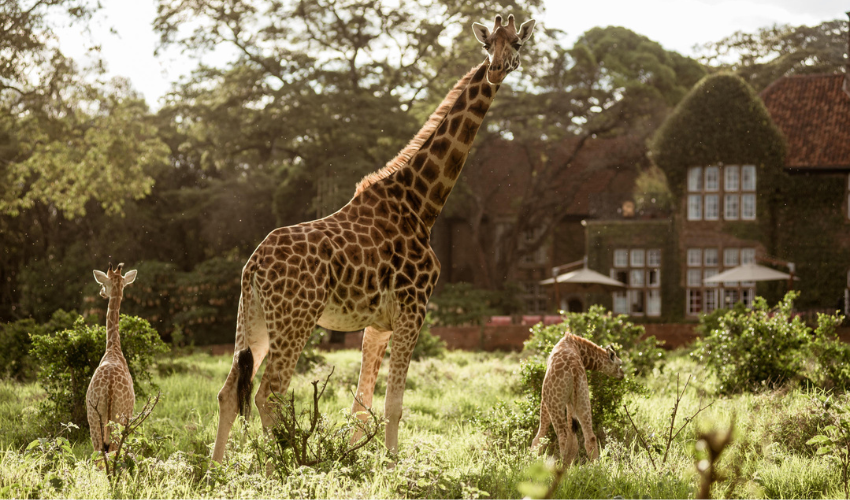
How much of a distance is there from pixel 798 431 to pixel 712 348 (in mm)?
4412

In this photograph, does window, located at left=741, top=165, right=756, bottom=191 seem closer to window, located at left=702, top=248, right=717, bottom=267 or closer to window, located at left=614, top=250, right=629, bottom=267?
window, located at left=702, top=248, right=717, bottom=267

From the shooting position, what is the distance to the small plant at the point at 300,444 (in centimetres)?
541

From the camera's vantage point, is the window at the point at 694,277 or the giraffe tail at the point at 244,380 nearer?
the giraffe tail at the point at 244,380

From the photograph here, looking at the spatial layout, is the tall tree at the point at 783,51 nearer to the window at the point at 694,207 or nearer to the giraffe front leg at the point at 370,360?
the window at the point at 694,207

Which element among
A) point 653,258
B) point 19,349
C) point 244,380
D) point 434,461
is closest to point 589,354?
point 434,461

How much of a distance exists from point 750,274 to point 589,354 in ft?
62.3

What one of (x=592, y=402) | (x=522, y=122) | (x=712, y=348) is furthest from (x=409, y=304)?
(x=522, y=122)

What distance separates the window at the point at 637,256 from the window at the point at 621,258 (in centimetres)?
18

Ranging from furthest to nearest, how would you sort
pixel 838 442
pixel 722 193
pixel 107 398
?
1. pixel 722 193
2. pixel 107 398
3. pixel 838 442

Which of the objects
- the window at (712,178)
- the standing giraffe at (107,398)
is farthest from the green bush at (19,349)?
the window at (712,178)

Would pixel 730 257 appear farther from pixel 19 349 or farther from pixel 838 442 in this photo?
pixel 19 349

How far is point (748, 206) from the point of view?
26703 millimetres

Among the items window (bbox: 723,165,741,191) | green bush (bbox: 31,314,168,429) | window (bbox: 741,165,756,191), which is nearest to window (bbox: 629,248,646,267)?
window (bbox: 723,165,741,191)

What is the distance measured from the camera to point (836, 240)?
25.7m
